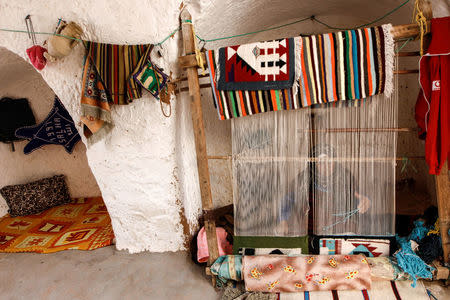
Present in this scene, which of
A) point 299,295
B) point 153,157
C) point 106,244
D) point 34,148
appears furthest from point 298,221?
point 34,148

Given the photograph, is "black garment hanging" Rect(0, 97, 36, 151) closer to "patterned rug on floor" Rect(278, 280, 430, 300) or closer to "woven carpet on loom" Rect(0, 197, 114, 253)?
"woven carpet on loom" Rect(0, 197, 114, 253)

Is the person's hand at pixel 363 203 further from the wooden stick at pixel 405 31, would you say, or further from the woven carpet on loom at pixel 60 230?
the woven carpet on loom at pixel 60 230

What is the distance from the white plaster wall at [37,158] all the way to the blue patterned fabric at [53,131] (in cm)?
19

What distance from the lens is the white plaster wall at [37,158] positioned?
344cm

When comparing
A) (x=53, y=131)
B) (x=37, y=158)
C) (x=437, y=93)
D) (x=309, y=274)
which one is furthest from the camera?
(x=37, y=158)

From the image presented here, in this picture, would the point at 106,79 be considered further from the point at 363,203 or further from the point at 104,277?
the point at 363,203

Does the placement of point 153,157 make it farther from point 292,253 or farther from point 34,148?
point 34,148

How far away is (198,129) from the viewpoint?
1.90m

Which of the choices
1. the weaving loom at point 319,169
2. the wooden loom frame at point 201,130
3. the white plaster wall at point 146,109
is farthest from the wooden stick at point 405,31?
the white plaster wall at point 146,109

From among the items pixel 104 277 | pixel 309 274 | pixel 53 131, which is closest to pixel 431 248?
pixel 309 274

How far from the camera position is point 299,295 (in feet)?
6.06

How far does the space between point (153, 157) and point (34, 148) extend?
7.84ft

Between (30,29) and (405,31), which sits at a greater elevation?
(30,29)

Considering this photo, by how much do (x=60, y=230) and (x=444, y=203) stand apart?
3.52 m
